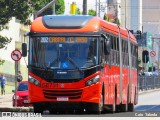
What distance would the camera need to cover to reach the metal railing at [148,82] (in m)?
74.1

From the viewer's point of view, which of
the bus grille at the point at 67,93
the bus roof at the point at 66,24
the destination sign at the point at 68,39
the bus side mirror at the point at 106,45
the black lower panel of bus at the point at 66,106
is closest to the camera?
the bus grille at the point at 67,93

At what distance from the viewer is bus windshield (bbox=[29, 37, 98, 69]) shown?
955 inches

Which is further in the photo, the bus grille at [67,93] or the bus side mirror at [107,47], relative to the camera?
the bus side mirror at [107,47]

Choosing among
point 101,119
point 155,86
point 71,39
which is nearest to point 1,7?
point 71,39

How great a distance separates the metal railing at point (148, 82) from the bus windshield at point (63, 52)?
4785 centimetres

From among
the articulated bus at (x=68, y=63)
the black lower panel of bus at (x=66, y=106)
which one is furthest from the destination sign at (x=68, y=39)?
the black lower panel of bus at (x=66, y=106)

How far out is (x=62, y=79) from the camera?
952 inches

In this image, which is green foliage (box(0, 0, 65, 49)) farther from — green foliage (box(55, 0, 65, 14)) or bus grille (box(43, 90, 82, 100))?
green foliage (box(55, 0, 65, 14))

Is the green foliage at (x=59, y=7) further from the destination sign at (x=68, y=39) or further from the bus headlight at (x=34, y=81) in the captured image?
the bus headlight at (x=34, y=81)

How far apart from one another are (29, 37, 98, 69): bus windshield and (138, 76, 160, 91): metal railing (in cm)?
4785

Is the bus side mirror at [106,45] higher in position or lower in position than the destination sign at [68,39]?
lower

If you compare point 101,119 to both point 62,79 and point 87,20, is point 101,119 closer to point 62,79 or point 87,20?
point 62,79

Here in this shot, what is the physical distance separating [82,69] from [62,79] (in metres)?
0.75

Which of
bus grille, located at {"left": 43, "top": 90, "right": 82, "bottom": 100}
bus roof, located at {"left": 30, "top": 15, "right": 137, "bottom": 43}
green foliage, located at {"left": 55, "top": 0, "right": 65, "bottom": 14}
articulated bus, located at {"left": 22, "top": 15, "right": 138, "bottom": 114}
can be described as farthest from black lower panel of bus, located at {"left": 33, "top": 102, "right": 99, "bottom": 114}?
green foliage, located at {"left": 55, "top": 0, "right": 65, "bottom": 14}
